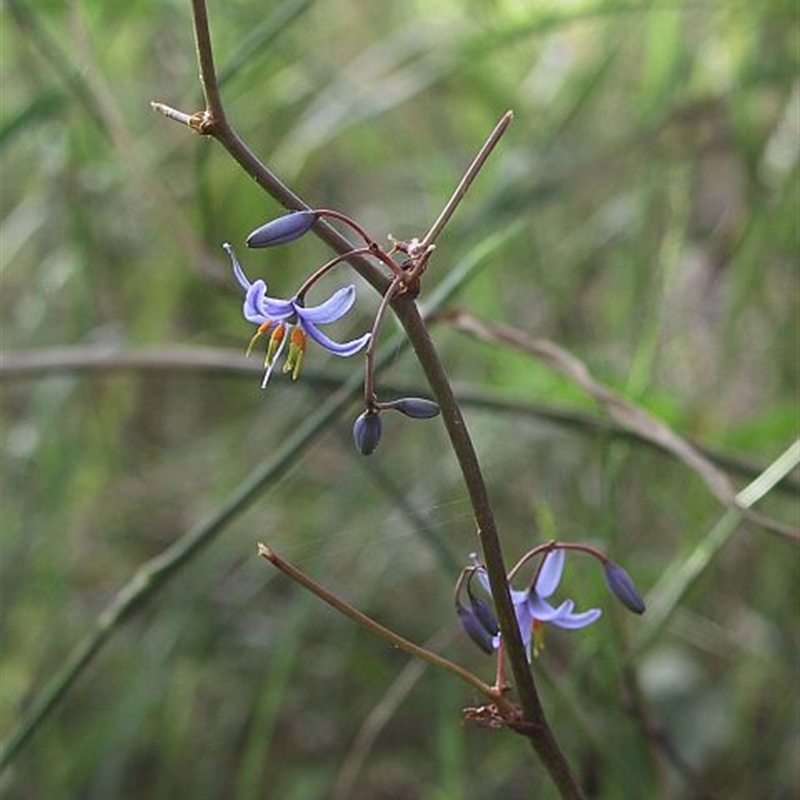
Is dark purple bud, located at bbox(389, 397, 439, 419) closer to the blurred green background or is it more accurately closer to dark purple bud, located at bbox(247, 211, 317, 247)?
dark purple bud, located at bbox(247, 211, 317, 247)

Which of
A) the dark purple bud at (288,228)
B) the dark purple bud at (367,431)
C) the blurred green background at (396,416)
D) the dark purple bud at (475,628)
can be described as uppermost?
the blurred green background at (396,416)

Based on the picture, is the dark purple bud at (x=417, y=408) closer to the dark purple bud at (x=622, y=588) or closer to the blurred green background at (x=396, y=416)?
the dark purple bud at (x=622, y=588)

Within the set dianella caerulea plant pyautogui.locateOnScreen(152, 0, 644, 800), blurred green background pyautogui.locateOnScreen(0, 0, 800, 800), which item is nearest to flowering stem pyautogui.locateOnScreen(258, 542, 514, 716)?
dianella caerulea plant pyautogui.locateOnScreen(152, 0, 644, 800)

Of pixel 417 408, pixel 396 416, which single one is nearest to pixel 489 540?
pixel 417 408

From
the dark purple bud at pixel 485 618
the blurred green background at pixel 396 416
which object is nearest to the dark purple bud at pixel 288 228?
the dark purple bud at pixel 485 618

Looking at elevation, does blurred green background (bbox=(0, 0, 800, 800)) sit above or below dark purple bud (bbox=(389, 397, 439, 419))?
above

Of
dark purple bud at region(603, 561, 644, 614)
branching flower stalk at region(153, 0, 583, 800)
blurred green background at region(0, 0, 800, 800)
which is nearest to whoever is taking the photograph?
branching flower stalk at region(153, 0, 583, 800)

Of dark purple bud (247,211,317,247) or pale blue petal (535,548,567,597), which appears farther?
pale blue petal (535,548,567,597)

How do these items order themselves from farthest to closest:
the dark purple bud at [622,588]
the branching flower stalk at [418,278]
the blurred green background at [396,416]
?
1. the blurred green background at [396,416]
2. the dark purple bud at [622,588]
3. the branching flower stalk at [418,278]
